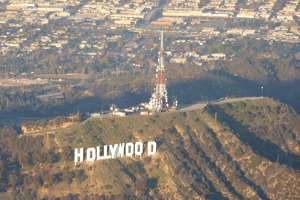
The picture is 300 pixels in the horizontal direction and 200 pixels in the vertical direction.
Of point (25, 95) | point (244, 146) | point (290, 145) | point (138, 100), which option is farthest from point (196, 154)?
point (25, 95)

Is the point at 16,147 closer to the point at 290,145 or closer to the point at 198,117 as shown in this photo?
the point at 198,117

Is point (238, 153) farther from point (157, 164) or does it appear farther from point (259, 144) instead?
point (157, 164)

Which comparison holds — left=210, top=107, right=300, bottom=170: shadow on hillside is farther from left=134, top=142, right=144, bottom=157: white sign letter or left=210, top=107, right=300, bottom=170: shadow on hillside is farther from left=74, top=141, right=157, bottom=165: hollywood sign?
left=134, top=142, right=144, bottom=157: white sign letter

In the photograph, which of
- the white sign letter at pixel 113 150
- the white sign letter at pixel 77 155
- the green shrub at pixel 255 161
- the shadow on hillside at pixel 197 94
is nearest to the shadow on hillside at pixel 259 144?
the green shrub at pixel 255 161

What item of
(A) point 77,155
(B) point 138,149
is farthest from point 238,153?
(A) point 77,155

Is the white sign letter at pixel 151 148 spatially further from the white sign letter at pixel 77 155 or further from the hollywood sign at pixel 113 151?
the white sign letter at pixel 77 155
